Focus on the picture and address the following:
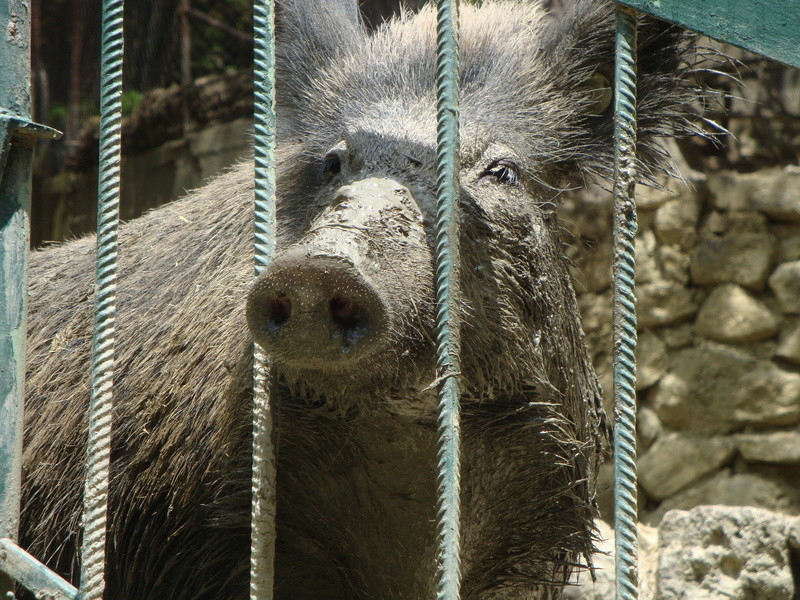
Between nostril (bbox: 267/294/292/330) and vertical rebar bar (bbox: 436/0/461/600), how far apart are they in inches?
11.5

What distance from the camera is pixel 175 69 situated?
7.22 meters

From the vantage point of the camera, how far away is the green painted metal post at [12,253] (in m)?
1.59

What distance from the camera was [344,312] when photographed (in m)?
1.81

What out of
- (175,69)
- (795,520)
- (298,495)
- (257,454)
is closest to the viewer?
(257,454)

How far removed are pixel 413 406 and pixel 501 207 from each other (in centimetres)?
57

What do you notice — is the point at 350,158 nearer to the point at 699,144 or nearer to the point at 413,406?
the point at 413,406

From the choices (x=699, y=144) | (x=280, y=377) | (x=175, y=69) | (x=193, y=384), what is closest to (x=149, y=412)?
(x=193, y=384)

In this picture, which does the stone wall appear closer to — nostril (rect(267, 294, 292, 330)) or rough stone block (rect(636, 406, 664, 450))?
rough stone block (rect(636, 406, 664, 450))

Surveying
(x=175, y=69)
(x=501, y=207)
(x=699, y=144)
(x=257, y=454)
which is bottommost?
(x=257, y=454)

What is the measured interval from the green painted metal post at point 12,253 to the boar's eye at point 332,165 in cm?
105

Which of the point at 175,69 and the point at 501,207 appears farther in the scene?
the point at 175,69

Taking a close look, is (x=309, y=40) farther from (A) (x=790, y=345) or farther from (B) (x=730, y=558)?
(A) (x=790, y=345)

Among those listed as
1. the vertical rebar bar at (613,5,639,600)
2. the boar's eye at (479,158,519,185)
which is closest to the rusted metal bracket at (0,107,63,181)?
the vertical rebar bar at (613,5,639,600)

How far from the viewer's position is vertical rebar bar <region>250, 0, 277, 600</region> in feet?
5.82
